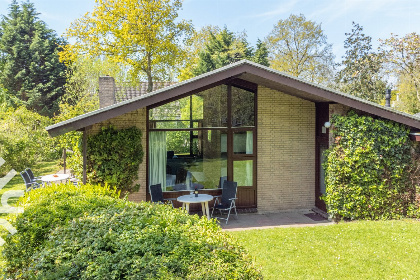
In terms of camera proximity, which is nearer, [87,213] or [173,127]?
[87,213]

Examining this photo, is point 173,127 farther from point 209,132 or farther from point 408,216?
point 408,216

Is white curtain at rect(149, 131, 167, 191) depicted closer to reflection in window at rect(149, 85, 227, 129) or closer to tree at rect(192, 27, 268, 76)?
reflection in window at rect(149, 85, 227, 129)

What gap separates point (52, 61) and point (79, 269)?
34.5 metres

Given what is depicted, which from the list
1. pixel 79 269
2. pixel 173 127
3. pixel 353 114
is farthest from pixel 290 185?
pixel 79 269

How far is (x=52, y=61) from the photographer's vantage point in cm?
3350

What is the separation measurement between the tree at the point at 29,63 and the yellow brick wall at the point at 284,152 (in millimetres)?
27249

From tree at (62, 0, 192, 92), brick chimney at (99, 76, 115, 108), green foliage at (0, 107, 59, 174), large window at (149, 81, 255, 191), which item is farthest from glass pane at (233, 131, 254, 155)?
tree at (62, 0, 192, 92)

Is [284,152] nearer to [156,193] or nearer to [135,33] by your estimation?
[156,193]

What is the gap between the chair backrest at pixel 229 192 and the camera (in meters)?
9.43

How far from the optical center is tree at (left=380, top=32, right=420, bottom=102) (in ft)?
67.3

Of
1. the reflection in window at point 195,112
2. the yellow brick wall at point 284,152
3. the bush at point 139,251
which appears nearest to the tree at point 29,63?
the reflection in window at point 195,112

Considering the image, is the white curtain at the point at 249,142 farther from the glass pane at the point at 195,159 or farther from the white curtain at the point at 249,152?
the glass pane at the point at 195,159

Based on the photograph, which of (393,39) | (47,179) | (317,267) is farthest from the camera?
(393,39)

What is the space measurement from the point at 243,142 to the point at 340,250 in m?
4.46
